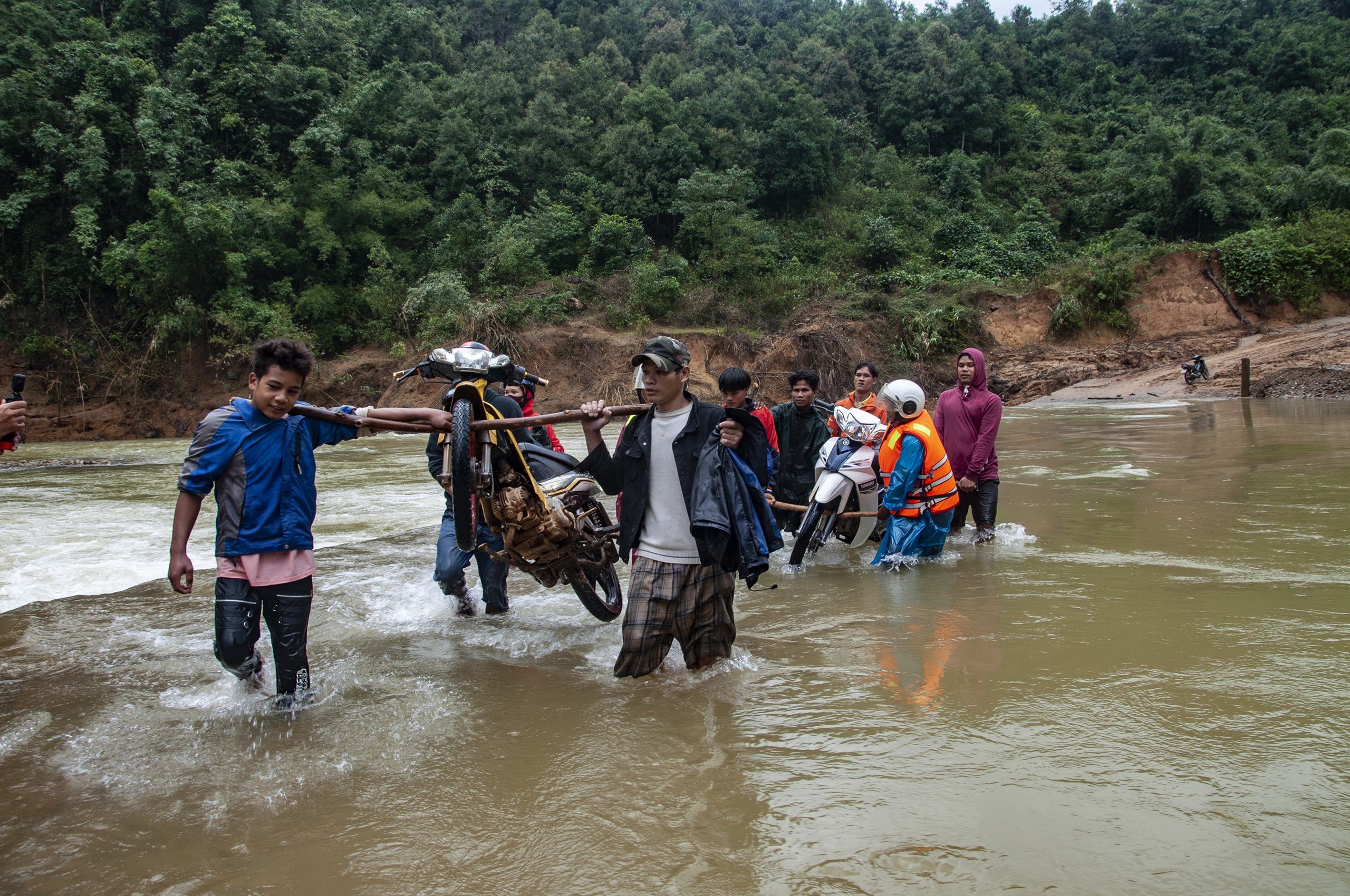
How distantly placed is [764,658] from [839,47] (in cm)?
5466

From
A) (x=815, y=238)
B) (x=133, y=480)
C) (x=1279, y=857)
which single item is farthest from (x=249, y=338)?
(x=1279, y=857)

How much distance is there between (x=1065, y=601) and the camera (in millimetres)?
5305

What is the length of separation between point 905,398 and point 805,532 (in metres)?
1.25

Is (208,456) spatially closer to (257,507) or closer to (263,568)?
(257,507)

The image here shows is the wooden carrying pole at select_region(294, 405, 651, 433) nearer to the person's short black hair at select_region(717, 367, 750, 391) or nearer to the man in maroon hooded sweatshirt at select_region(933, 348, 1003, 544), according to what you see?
the person's short black hair at select_region(717, 367, 750, 391)

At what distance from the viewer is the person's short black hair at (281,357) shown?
141 inches

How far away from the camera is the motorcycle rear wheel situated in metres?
5.07

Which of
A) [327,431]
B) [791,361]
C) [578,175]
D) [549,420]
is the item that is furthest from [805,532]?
[578,175]

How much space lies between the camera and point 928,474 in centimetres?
627

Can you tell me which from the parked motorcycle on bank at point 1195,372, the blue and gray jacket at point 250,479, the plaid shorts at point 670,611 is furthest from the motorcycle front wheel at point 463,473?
the parked motorcycle on bank at point 1195,372

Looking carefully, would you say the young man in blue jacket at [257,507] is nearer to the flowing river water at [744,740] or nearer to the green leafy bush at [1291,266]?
the flowing river water at [744,740]

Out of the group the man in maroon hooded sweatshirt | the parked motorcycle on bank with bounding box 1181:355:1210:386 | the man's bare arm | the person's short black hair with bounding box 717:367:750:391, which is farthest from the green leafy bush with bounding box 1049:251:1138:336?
the man's bare arm

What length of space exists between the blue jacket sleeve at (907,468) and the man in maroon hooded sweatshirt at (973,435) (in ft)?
2.69

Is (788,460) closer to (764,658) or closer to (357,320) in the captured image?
(764,658)
